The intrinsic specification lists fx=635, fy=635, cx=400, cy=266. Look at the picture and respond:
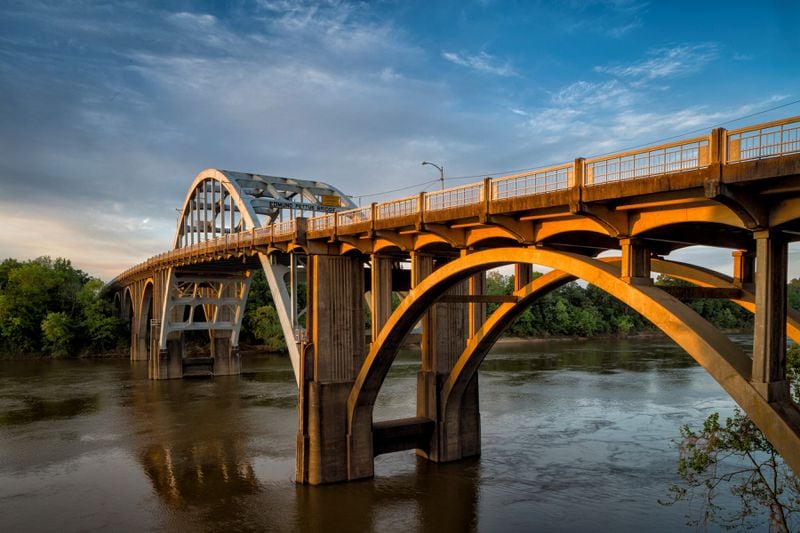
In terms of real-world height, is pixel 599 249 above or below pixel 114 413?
above

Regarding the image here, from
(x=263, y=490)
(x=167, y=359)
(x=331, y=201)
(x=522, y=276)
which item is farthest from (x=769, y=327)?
(x=167, y=359)

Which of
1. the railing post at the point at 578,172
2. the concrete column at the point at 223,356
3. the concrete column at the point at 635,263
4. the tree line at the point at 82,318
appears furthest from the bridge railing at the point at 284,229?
the tree line at the point at 82,318

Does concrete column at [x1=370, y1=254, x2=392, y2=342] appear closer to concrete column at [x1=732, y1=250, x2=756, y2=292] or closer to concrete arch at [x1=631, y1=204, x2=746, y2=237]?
concrete arch at [x1=631, y1=204, x2=746, y2=237]

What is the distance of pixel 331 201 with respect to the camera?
39812 millimetres

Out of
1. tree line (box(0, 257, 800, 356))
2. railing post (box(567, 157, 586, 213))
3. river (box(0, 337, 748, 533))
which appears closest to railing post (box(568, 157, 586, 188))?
railing post (box(567, 157, 586, 213))

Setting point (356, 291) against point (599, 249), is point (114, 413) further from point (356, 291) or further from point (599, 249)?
point (599, 249)

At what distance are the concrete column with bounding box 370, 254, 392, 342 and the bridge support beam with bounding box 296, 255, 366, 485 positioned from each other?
1.48 m

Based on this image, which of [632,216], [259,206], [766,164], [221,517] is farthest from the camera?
[259,206]

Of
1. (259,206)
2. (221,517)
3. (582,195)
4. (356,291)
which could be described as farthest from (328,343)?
(259,206)

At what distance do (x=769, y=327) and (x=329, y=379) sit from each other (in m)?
15.2

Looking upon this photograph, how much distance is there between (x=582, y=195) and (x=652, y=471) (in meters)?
14.0

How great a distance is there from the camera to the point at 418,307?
65.6 ft

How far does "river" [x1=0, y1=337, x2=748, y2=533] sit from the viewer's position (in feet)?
62.7

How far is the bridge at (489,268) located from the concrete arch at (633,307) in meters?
0.03
